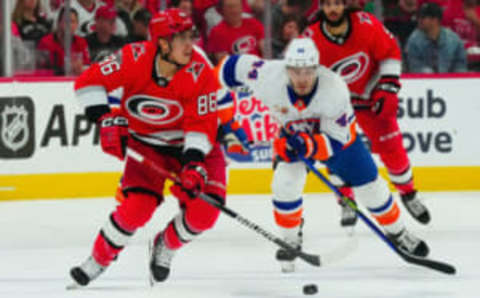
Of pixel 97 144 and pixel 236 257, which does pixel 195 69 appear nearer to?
pixel 236 257

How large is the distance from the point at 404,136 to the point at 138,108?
3213 mm

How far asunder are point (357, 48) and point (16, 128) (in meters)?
2.37

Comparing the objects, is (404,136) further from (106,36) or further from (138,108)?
(138,108)

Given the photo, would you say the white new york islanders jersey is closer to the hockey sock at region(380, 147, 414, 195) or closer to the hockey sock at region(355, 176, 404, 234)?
the hockey sock at region(355, 176, 404, 234)

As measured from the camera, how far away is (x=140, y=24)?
7.18m

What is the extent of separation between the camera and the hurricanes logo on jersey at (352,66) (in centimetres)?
556

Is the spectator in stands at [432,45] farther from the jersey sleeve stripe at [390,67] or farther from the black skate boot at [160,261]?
the black skate boot at [160,261]

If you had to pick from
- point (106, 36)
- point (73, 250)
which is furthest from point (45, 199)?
point (73, 250)

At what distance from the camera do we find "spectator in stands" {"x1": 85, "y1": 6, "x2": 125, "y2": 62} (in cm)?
715

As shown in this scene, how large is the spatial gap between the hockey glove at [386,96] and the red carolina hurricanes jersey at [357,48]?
4 cm

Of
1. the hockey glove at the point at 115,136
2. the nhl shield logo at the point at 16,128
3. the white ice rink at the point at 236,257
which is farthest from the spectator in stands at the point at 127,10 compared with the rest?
the hockey glove at the point at 115,136

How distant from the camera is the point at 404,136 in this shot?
7258 mm

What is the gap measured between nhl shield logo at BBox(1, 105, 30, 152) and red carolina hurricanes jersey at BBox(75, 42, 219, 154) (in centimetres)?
264

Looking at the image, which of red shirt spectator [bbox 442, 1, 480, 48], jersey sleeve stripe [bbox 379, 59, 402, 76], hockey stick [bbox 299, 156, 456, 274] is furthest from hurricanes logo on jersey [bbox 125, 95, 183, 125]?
red shirt spectator [bbox 442, 1, 480, 48]
